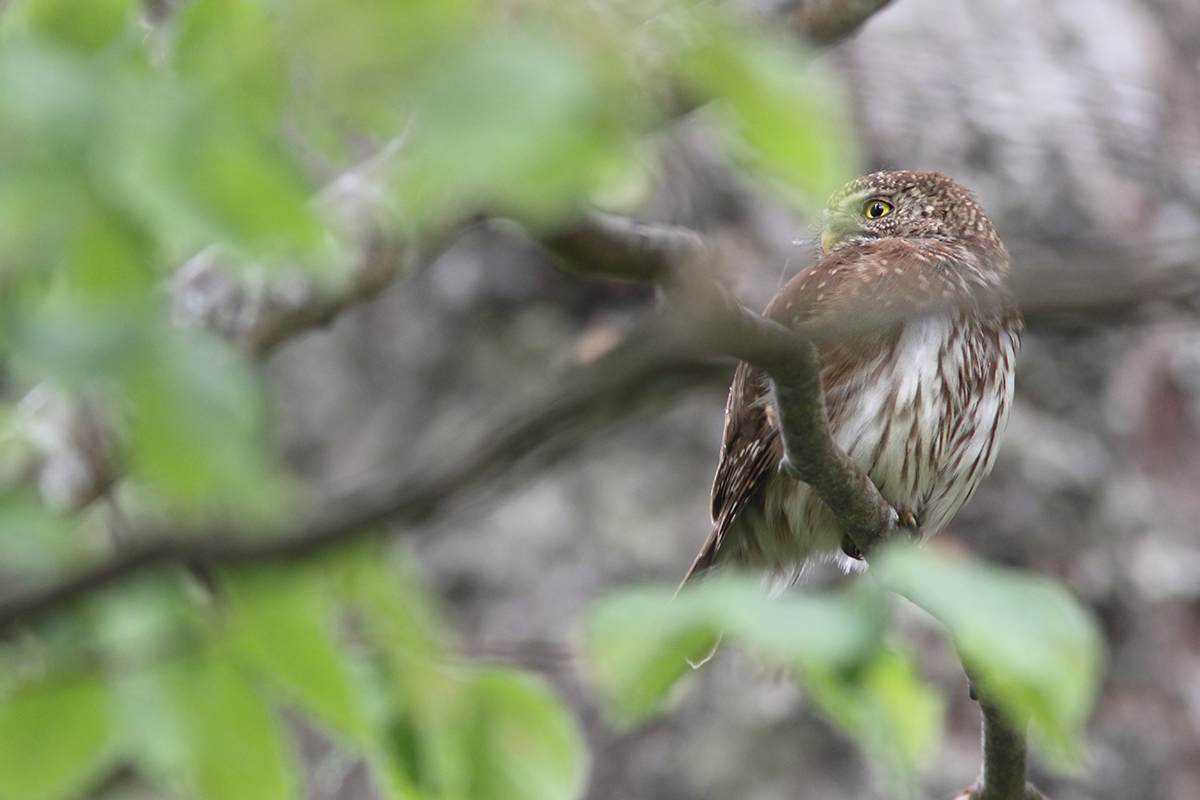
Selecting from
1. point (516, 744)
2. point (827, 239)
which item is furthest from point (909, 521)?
point (516, 744)

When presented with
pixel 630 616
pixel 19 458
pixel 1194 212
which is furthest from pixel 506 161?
pixel 1194 212

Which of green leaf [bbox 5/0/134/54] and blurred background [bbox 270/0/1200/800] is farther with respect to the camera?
blurred background [bbox 270/0/1200/800]

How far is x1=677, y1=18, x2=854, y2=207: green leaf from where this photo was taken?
1199mm

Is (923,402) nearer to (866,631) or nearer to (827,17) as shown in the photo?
(827,17)

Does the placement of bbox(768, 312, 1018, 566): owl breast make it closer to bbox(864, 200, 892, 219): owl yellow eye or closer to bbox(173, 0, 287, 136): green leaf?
bbox(864, 200, 892, 219): owl yellow eye

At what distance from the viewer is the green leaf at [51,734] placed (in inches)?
63.4

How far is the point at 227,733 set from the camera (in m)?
1.63

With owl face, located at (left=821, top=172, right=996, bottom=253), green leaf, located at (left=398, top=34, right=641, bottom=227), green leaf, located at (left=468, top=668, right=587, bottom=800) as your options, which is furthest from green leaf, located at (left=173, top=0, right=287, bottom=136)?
owl face, located at (left=821, top=172, right=996, bottom=253)

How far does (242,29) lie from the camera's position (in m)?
1.72

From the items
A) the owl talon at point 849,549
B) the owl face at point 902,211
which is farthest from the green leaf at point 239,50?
the owl talon at point 849,549

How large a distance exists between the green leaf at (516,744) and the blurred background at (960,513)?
6.68 feet

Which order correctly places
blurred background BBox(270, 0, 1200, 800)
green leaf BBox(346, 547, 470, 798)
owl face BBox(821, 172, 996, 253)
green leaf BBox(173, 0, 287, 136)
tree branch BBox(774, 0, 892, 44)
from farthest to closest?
blurred background BBox(270, 0, 1200, 800) < owl face BBox(821, 172, 996, 253) < tree branch BBox(774, 0, 892, 44) < green leaf BBox(346, 547, 470, 798) < green leaf BBox(173, 0, 287, 136)

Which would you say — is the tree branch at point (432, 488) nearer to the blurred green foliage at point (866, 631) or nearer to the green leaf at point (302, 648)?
the blurred green foliage at point (866, 631)

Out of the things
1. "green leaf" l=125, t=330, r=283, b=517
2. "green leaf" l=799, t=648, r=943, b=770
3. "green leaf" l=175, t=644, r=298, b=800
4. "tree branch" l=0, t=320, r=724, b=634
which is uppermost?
"tree branch" l=0, t=320, r=724, b=634
